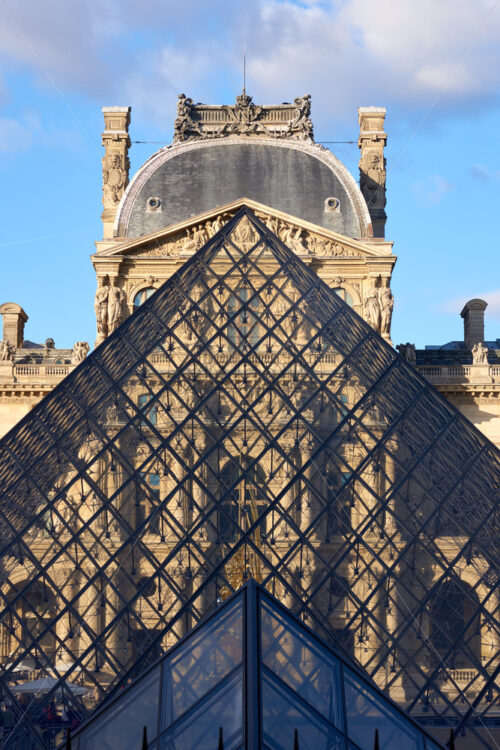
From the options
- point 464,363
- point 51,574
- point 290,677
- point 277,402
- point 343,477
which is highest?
point 464,363

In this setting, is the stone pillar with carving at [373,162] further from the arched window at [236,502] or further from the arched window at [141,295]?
the arched window at [236,502]

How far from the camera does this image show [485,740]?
520 inches

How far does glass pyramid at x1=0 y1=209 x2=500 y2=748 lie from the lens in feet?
47.4

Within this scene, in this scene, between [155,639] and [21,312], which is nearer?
[155,639]

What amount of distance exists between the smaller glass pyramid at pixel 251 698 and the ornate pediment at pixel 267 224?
25.6 metres

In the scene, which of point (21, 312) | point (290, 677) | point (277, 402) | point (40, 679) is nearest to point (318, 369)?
point (277, 402)

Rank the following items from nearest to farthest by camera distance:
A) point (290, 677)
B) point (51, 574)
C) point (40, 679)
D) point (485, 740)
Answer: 1. point (290, 677)
2. point (485, 740)
3. point (40, 679)
4. point (51, 574)

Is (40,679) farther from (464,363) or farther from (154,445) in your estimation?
(464,363)

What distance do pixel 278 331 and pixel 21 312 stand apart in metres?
22.7

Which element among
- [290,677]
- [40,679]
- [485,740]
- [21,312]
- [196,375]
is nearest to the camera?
[290,677]

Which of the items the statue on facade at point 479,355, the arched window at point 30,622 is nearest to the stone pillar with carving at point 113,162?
the statue on facade at point 479,355

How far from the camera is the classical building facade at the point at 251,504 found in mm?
14523

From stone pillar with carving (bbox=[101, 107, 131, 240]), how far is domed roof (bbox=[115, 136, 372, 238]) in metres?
0.92

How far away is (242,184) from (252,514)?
74.6ft
